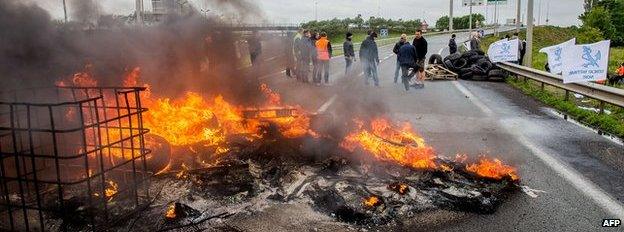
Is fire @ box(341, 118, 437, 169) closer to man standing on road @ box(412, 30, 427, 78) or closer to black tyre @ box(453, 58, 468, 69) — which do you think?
man standing on road @ box(412, 30, 427, 78)

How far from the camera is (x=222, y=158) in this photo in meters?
6.30

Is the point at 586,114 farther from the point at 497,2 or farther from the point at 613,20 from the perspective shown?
the point at 613,20

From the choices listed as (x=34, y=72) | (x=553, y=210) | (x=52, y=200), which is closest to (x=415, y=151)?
(x=553, y=210)

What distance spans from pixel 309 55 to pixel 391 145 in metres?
11.1

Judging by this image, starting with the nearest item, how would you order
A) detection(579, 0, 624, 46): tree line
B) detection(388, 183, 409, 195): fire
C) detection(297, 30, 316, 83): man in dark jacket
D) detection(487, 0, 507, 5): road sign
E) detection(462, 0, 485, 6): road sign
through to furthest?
detection(388, 183, 409, 195): fire → detection(297, 30, 316, 83): man in dark jacket → detection(487, 0, 507, 5): road sign → detection(462, 0, 485, 6): road sign → detection(579, 0, 624, 46): tree line

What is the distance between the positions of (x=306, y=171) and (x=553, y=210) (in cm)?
273

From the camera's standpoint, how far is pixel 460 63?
765 inches

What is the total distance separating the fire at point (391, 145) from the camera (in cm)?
614

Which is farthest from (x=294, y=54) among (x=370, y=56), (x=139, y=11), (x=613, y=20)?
(x=613, y=20)

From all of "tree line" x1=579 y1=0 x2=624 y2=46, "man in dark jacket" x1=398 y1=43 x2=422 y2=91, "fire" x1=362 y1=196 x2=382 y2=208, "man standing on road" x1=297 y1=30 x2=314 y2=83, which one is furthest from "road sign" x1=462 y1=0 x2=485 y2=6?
"fire" x1=362 y1=196 x2=382 y2=208

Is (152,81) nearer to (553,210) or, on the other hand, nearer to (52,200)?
(52,200)

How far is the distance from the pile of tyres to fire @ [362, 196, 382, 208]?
14.7 metres

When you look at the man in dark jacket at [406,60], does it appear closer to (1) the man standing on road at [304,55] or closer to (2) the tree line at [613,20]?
(1) the man standing on road at [304,55]

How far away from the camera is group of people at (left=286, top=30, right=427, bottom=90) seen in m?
15.5
